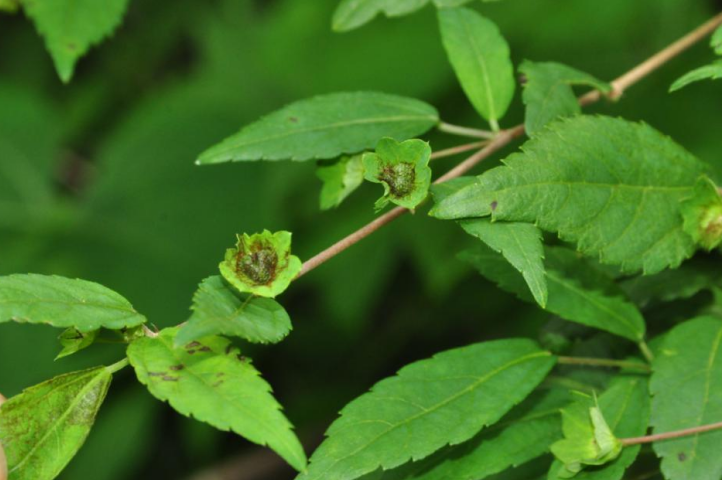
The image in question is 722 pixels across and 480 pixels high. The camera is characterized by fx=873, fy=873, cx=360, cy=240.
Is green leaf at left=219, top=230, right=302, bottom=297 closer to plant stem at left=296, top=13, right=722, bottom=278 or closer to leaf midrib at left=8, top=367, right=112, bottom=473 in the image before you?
plant stem at left=296, top=13, right=722, bottom=278

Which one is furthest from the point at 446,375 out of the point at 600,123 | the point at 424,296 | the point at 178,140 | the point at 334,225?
the point at 178,140

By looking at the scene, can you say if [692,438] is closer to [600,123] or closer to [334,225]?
[600,123]

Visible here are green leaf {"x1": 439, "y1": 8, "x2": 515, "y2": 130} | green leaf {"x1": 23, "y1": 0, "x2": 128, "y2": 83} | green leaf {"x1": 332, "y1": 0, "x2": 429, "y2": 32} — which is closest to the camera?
green leaf {"x1": 439, "y1": 8, "x2": 515, "y2": 130}

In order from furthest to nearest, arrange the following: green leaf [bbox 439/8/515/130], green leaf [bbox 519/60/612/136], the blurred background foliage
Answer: the blurred background foliage → green leaf [bbox 439/8/515/130] → green leaf [bbox 519/60/612/136]

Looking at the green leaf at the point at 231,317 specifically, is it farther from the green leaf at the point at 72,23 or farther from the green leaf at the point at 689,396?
the green leaf at the point at 72,23

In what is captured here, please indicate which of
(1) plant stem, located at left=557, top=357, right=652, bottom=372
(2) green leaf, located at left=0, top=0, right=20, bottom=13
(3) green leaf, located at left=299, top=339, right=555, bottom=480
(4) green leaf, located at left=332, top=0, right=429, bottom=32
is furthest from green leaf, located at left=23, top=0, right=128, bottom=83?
(1) plant stem, located at left=557, top=357, right=652, bottom=372

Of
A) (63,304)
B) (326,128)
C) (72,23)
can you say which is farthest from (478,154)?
(72,23)
